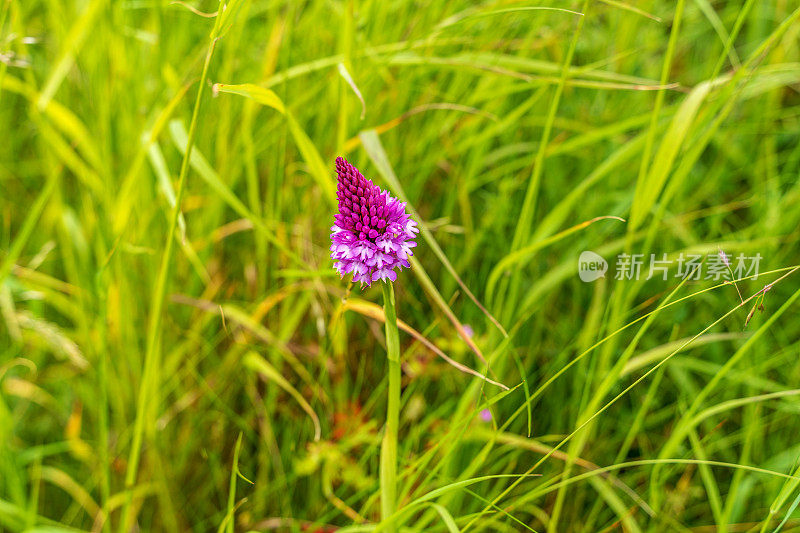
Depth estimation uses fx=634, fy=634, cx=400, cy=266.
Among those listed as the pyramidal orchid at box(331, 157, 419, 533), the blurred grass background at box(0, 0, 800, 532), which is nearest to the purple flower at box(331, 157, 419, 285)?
the pyramidal orchid at box(331, 157, 419, 533)

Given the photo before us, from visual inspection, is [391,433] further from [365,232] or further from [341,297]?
[341,297]

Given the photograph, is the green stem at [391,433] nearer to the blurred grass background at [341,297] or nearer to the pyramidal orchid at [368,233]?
the pyramidal orchid at [368,233]

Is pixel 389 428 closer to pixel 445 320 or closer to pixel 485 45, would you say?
pixel 445 320

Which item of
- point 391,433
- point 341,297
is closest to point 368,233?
point 391,433

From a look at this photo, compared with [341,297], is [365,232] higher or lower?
higher

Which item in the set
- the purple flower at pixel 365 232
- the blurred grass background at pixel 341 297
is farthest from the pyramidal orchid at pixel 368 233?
the blurred grass background at pixel 341 297
